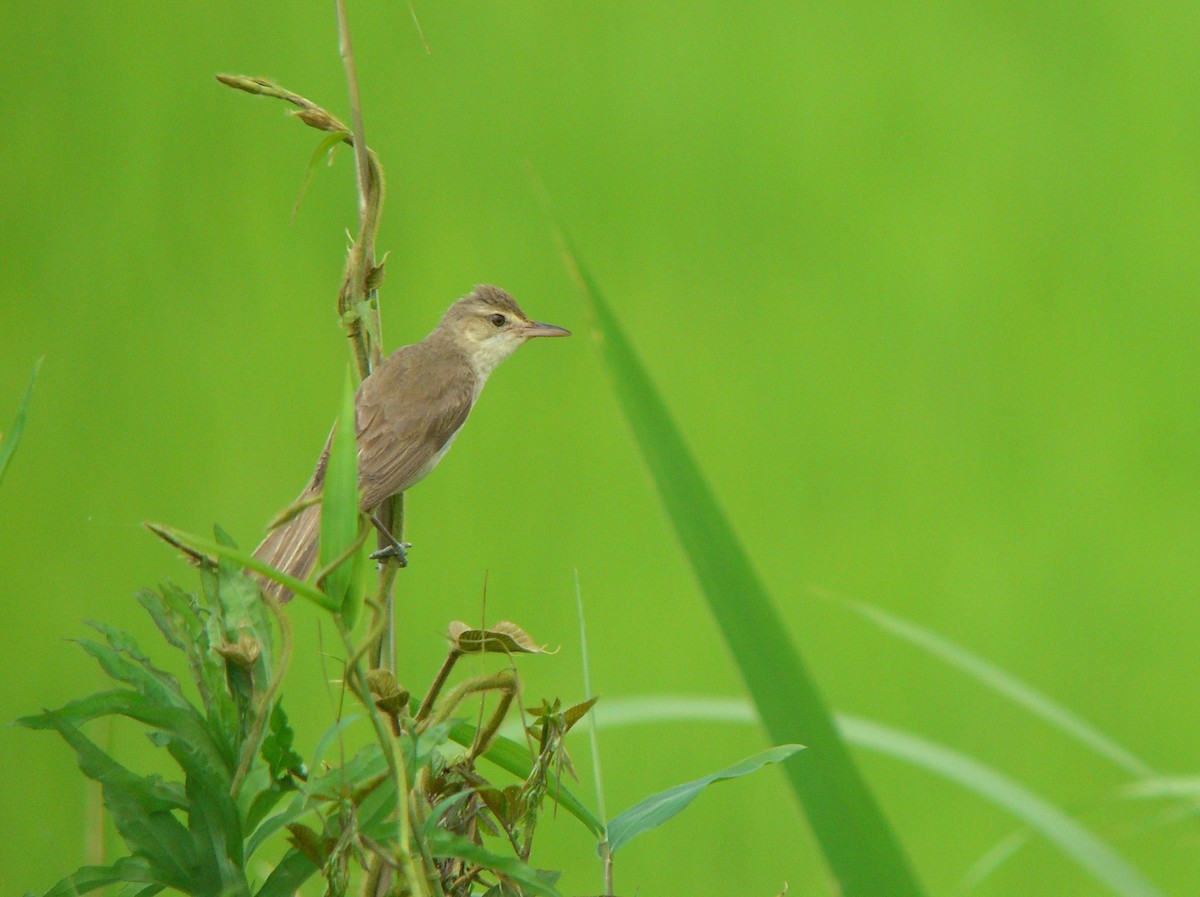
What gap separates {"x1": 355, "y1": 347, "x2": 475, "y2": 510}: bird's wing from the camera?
0.46 meters

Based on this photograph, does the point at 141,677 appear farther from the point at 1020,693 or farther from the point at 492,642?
the point at 1020,693

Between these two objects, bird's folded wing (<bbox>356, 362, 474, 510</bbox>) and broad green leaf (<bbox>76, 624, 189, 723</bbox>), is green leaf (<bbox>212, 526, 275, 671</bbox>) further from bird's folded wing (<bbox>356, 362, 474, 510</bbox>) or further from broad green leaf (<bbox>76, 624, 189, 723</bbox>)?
bird's folded wing (<bbox>356, 362, 474, 510</bbox>)

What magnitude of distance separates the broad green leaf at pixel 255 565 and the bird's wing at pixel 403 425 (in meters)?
0.17

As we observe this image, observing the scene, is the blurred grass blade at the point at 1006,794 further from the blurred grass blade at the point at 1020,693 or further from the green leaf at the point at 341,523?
the green leaf at the point at 341,523

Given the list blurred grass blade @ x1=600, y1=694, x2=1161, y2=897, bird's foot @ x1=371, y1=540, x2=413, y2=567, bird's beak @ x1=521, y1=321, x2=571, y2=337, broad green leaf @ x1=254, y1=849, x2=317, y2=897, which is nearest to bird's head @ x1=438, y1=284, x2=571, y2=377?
bird's beak @ x1=521, y1=321, x2=571, y2=337

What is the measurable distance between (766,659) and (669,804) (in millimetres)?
83

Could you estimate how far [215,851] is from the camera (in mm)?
256

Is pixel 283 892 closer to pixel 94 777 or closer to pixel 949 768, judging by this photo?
pixel 94 777

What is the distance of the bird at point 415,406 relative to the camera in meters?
0.41

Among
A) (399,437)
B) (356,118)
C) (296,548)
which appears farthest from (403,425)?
(356,118)

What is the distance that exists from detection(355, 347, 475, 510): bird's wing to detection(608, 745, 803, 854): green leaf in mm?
151

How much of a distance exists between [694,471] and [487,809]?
136 millimetres

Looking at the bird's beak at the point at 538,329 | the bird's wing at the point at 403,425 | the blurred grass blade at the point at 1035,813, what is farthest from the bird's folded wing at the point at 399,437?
the blurred grass blade at the point at 1035,813

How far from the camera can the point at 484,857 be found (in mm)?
234
